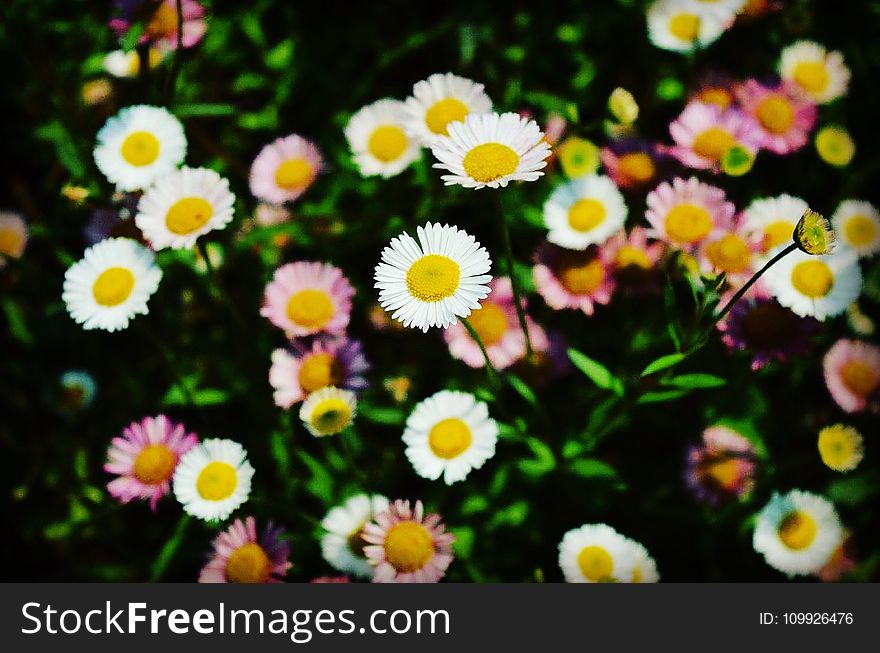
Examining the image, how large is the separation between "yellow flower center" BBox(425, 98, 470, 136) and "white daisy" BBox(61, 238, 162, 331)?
598 millimetres

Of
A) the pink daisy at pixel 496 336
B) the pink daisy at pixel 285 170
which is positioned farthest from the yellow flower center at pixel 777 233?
the pink daisy at pixel 285 170

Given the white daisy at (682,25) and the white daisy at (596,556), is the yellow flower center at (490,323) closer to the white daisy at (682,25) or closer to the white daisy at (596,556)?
the white daisy at (596,556)

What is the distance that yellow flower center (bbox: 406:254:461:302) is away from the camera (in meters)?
1.04

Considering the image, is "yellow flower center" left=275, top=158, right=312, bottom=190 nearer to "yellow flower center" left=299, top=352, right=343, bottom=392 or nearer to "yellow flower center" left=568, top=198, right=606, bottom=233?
"yellow flower center" left=299, top=352, right=343, bottom=392

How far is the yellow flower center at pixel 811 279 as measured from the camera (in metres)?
1.33

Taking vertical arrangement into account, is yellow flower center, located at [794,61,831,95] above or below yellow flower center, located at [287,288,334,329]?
above

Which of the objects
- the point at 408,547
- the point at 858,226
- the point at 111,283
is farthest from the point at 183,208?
the point at 858,226

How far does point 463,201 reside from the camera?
1666 mm

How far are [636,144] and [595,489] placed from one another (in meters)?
0.75

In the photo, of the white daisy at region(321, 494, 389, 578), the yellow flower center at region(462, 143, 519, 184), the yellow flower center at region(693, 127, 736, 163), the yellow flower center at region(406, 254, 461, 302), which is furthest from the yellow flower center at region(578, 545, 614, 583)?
the yellow flower center at region(693, 127, 736, 163)

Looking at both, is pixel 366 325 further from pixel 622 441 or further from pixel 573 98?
pixel 573 98

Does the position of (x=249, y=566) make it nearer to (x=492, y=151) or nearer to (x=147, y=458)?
(x=147, y=458)
